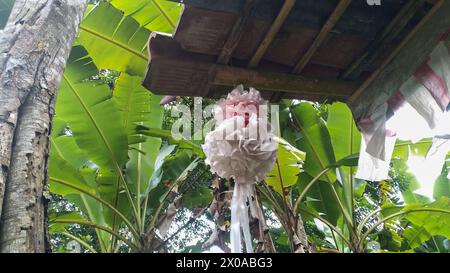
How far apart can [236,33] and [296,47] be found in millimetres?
261

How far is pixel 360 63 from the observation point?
167cm

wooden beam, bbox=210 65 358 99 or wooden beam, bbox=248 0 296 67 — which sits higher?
wooden beam, bbox=248 0 296 67

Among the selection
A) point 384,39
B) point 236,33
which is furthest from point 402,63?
point 236,33

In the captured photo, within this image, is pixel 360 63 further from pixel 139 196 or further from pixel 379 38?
pixel 139 196

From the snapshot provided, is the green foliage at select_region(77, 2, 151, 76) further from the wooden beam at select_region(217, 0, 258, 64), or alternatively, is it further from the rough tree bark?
the wooden beam at select_region(217, 0, 258, 64)

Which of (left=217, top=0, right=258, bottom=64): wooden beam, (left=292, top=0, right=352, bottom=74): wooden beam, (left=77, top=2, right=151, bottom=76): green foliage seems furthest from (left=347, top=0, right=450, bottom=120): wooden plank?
(left=77, top=2, right=151, bottom=76): green foliage

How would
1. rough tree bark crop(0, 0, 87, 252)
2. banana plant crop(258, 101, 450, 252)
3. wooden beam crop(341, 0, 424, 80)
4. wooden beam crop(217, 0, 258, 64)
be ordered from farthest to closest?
1. banana plant crop(258, 101, 450, 252)
2. wooden beam crop(341, 0, 424, 80)
3. wooden beam crop(217, 0, 258, 64)
4. rough tree bark crop(0, 0, 87, 252)

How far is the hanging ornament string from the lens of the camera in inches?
54.7

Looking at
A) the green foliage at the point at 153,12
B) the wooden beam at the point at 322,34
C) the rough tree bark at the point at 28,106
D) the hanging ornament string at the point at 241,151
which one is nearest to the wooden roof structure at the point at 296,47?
the wooden beam at the point at 322,34

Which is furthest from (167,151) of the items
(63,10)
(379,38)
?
(379,38)

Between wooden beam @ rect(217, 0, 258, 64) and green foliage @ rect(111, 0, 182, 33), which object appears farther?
green foliage @ rect(111, 0, 182, 33)

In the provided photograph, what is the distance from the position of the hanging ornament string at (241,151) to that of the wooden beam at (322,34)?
0.26m

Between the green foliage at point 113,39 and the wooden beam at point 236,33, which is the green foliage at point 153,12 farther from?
the wooden beam at point 236,33

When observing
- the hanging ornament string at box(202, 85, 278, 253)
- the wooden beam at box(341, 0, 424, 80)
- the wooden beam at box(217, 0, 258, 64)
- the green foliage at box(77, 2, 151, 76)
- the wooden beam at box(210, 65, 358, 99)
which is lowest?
the hanging ornament string at box(202, 85, 278, 253)
